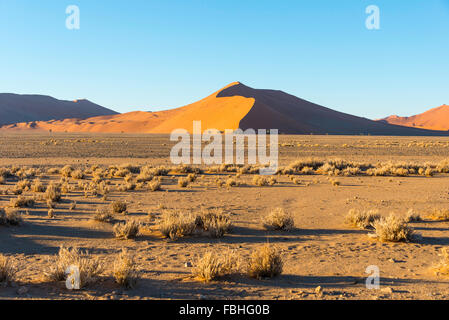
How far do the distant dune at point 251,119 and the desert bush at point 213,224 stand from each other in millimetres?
82087

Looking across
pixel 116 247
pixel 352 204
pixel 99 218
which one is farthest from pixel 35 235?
pixel 352 204

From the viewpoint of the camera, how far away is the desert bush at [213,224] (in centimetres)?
834

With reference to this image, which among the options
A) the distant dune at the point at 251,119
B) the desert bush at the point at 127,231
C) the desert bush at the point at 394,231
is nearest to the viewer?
the desert bush at the point at 394,231

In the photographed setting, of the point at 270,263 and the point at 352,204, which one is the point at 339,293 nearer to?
the point at 270,263

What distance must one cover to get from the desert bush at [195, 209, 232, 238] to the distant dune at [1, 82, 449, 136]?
82.1 metres

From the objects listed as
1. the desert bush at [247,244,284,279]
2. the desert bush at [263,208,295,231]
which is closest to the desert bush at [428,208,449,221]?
the desert bush at [263,208,295,231]

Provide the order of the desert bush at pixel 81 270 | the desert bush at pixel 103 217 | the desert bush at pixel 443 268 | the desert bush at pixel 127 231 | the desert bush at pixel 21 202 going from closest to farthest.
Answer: the desert bush at pixel 81 270 < the desert bush at pixel 443 268 < the desert bush at pixel 127 231 < the desert bush at pixel 103 217 < the desert bush at pixel 21 202

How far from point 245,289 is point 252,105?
101314 millimetres

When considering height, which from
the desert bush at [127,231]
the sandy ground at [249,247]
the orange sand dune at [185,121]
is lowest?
the sandy ground at [249,247]

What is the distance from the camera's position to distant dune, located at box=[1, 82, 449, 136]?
3981 inches

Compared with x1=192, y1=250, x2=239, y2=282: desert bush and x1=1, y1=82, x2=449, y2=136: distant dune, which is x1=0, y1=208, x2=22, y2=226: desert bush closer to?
x1=192, y1=250, x2=239, y2=282: desert bush

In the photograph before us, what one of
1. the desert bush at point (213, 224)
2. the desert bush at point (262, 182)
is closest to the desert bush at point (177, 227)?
the desert bush at point (213, 224)

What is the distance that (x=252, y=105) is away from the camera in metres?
105

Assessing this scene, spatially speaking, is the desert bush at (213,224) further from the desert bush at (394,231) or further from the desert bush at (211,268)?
the desert bush at (394,231)
